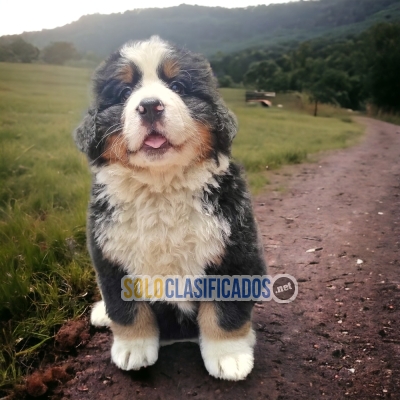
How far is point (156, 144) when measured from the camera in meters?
1.35

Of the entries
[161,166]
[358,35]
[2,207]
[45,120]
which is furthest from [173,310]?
[358,35]

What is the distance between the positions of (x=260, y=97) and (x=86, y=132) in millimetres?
A: 975

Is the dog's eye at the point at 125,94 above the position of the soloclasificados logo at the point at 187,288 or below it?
above

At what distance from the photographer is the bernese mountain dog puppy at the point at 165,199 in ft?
4.53

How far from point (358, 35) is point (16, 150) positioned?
1814 millimetres

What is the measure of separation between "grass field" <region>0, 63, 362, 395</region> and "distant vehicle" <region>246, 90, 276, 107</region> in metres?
0.04

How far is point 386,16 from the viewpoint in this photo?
1873mm

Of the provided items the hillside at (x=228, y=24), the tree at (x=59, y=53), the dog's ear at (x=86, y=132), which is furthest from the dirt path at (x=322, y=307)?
the tree at (x=59, y=53)

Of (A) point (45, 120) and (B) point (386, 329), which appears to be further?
(A) point (45, 120)

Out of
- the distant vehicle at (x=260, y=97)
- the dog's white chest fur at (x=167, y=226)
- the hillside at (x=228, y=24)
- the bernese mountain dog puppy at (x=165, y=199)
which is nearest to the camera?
the bernese mountain dog puppy at (x=165, y=199)

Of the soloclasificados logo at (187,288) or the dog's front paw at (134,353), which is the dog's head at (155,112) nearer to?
the soloclasificados logo at (187,288)

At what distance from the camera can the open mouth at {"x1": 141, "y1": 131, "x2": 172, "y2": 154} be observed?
4.39 feet

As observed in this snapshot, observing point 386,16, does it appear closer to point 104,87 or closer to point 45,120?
point 104,87

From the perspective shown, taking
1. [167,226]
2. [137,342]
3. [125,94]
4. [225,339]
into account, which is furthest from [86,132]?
[225,339]
